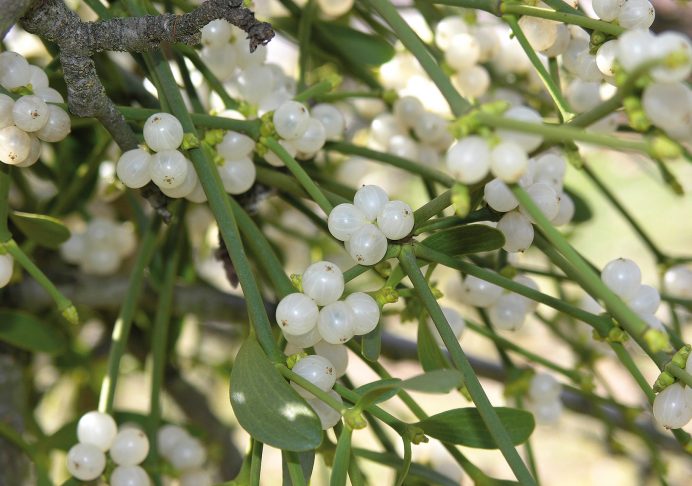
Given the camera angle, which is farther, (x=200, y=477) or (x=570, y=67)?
(x=200, y=477)

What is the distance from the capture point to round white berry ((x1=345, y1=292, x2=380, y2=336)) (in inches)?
13.7

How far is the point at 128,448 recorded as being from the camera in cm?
45

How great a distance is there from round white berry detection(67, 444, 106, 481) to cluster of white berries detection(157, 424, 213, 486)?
0.11m

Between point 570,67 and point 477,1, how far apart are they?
3.1 inches

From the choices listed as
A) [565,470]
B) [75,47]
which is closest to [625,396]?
[565,470]

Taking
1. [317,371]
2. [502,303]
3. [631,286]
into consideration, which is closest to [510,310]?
[502,303]

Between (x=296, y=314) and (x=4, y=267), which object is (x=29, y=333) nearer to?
(x=4, y=267)

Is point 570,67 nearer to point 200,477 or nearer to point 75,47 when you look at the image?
point 75,47

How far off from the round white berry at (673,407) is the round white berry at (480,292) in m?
0.16

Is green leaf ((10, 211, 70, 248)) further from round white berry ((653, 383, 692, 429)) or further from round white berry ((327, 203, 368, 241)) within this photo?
round white berry ((653, 383, 692, 429))

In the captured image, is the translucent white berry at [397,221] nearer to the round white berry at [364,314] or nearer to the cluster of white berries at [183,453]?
the round white berry at [364,314]

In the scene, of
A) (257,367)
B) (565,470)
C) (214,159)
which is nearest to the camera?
(257,367)

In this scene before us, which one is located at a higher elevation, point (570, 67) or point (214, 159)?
point (570, 67)

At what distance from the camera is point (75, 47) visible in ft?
1.13
